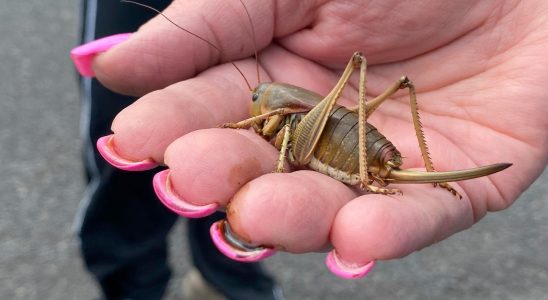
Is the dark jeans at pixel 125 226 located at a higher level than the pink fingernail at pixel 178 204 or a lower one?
lower

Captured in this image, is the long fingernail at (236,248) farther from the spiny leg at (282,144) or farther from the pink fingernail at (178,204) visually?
the spiny leg at (282,144)

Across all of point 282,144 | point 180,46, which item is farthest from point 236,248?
point 180,46

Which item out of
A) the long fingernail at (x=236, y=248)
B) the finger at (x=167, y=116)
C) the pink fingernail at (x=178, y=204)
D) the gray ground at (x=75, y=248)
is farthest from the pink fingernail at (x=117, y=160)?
the gray ground at (x=75, y=248)

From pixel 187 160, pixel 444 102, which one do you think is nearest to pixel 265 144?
pixel 187 160

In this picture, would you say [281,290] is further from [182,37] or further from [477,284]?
[182,37]

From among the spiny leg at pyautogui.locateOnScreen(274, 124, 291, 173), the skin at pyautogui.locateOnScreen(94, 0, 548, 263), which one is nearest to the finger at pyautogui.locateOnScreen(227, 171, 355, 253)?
the skin at pyautogui.locateOnScreen(94, 0, 548, 263)

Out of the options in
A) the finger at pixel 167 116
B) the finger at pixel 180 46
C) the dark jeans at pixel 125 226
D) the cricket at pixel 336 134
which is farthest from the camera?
the dark jeans at pixel 125 226

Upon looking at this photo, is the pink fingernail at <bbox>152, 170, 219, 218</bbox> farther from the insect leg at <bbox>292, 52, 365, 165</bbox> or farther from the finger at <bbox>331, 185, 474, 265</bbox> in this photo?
the insect leg at <bbox>292, 52, 365, 165</bbox>
